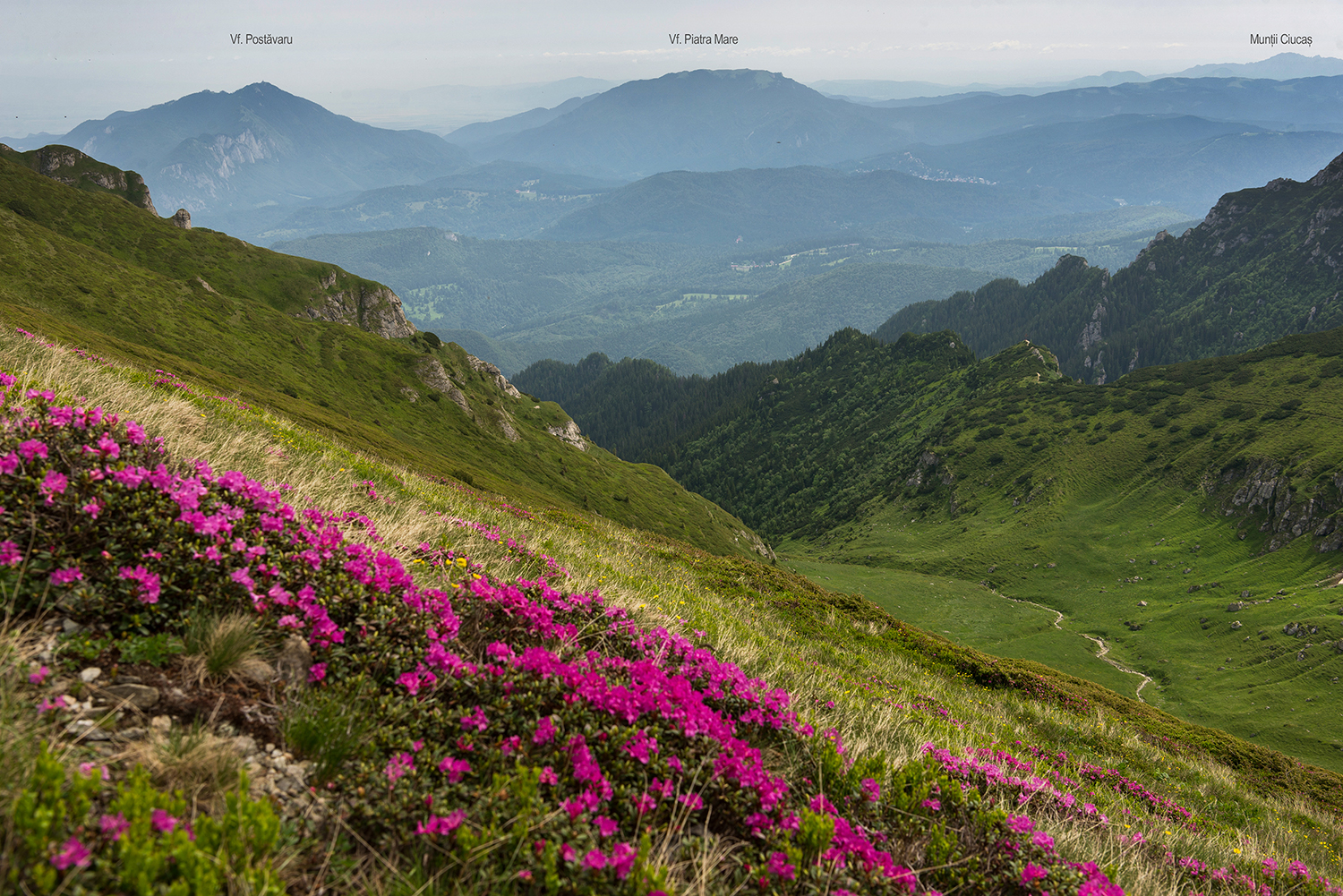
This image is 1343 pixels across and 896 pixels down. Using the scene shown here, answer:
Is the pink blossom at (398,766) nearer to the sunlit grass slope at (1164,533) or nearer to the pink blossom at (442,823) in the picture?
the pink blossom at (442,823)

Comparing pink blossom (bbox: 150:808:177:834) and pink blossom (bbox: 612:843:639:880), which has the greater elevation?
pink blossom (bbox: 150:808:177:834)

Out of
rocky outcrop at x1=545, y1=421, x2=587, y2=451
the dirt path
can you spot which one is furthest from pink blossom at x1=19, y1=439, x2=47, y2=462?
rocky outcrop at x1=545, y1=421, x2=587, y2=451

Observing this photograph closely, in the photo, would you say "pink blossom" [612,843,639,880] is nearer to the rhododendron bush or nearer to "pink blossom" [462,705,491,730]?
the rhododendron bush

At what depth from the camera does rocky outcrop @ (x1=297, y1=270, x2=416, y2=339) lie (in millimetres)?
140125

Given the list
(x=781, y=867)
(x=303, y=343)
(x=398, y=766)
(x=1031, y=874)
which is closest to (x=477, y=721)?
(x=398, y=766)

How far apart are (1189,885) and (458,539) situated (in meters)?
10.0

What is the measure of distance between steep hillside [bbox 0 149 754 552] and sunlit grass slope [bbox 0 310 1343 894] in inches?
1986

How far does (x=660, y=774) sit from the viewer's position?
486 centimetres

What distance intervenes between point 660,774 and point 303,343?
122569 mm

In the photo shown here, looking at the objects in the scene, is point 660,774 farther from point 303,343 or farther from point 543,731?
point 303,343

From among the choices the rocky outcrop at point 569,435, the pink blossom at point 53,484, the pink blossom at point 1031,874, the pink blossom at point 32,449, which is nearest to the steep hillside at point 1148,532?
the rocky outcrop at point 569,435

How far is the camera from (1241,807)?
1287cm

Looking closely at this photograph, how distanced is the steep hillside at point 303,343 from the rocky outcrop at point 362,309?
0.42 metres

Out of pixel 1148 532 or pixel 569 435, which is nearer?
pixel 1148 532
